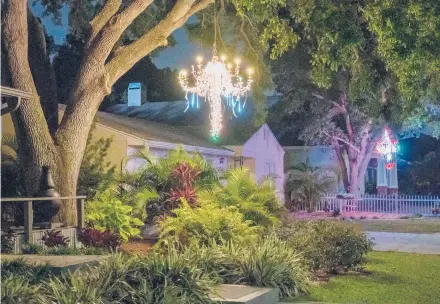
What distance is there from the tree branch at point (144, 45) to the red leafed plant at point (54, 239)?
3816 mm

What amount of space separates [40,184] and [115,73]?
300cm

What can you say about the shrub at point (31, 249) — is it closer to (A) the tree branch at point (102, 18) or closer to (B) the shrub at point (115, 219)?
(B) the shrub at point (115, 219)

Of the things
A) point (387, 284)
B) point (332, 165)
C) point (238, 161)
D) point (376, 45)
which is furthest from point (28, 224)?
point (332, 165)

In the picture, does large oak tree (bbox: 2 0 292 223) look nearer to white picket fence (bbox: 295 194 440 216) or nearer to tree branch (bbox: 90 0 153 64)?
tree branch (bbox: 90 0 153 64)

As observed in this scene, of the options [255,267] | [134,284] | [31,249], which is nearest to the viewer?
[134,284]

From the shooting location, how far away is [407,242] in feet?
63.4

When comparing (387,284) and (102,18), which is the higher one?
(102,18)

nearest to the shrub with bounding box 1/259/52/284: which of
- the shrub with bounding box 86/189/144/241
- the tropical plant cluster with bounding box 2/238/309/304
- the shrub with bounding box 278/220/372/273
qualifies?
the tropical plant cluster with bounding box 2/238/309/304

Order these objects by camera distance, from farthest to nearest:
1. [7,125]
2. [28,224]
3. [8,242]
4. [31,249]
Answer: [7,125]
[28,224]
[8,242]
[31,249]

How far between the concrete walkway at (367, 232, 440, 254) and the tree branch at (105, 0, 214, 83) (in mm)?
7861

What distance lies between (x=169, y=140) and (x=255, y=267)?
42.2ft

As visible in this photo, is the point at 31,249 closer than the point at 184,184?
Yes

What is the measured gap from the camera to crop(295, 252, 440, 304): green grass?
408 inches

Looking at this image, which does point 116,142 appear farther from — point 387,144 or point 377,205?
point 377,205
